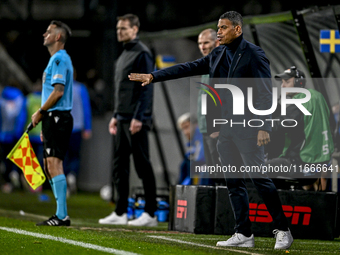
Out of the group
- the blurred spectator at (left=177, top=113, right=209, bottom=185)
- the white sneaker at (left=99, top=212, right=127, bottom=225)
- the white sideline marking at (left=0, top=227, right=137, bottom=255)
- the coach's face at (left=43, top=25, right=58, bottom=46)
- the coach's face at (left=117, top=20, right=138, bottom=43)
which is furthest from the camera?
the blurred spectator at (left=177, top=113, right=209, bottom=185)

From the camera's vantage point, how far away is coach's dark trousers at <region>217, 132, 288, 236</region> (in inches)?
211

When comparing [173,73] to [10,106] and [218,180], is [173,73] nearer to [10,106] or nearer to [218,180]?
[218,180]

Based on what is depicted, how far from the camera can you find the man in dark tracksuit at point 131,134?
7.68 m

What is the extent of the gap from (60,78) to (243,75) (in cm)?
217

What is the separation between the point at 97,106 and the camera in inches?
643

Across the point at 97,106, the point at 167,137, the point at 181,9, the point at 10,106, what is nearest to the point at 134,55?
the point at 167,137

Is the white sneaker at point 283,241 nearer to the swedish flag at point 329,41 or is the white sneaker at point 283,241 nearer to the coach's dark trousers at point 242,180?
the coach's dark trousers at point 242,180

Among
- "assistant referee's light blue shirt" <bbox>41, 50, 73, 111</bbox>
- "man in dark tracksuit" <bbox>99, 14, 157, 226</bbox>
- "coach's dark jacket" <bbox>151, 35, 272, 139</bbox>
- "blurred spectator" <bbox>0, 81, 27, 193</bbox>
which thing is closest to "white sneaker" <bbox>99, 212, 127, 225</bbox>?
"man in dark tracksuit" <bbox>99, 14, 157, 226</bbox>

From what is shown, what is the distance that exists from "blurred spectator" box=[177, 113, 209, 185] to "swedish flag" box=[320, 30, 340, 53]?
300cm

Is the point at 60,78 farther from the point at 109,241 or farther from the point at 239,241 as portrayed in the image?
the point at 239,241

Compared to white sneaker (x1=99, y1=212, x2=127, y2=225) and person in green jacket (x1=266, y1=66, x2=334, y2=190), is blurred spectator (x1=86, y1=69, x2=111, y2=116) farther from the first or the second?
person in green jacket (x1=266, y1=66, x2=334, y2=190)

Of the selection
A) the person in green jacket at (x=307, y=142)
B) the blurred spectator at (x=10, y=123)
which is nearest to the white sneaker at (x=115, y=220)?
the person in green jacket at (x=307, y=142)

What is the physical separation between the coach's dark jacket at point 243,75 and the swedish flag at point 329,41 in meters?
2.47

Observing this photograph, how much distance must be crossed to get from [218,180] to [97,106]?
9019 mm
